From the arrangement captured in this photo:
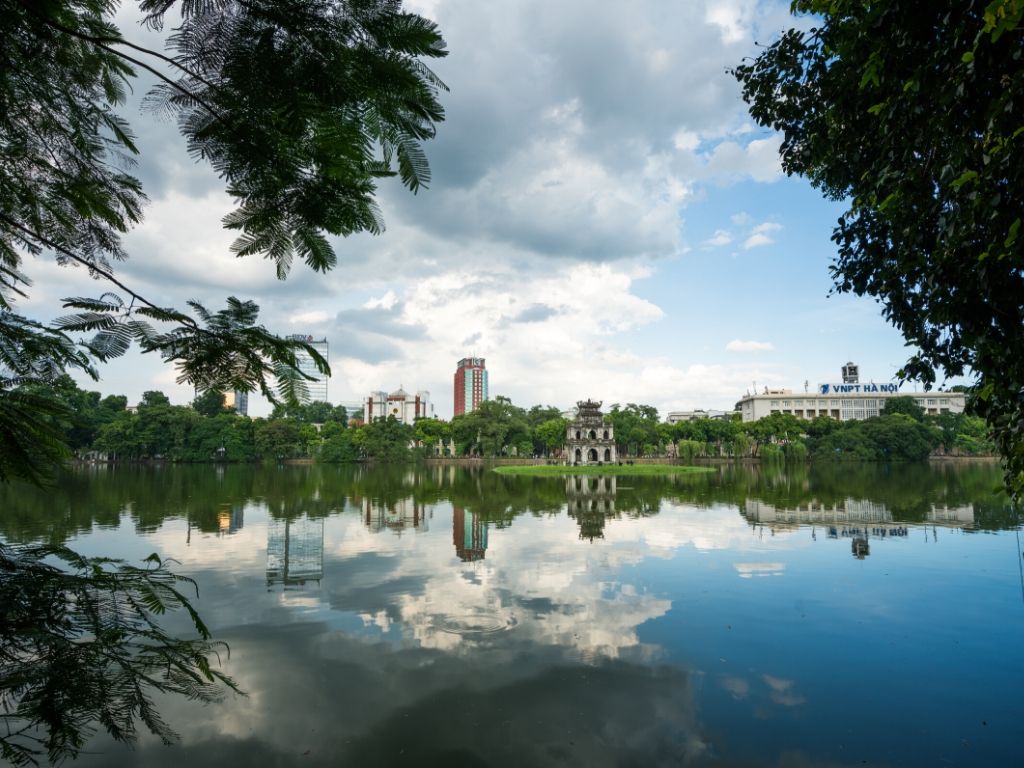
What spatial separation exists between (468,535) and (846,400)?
12501cm

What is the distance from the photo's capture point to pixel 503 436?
3285 inches

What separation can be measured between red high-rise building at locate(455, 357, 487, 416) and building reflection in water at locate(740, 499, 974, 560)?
148702 millimetres

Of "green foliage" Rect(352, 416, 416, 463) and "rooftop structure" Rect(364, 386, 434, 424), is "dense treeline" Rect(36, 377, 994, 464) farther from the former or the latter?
"rooftop structure" Rect(364, 386, 434, 424)

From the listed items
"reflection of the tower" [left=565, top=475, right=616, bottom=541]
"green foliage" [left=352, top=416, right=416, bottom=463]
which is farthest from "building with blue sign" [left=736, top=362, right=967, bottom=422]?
"reflection of the tower" [left=565, top=475, right=616, bottom=541]

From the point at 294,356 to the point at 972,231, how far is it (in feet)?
15.2

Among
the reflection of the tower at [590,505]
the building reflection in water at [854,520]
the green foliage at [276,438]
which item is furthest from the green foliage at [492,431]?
the building reflection in water at [854,520]

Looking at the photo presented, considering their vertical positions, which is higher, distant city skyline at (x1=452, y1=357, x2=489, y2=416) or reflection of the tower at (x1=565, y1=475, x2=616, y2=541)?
distant city skyline at (x1=452, y1=357, x2=489, y2=416)

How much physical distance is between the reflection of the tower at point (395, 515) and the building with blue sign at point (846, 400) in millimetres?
107430

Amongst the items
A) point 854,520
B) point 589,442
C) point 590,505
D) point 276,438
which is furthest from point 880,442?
point 276,438

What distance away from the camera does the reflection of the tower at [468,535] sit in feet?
50.9

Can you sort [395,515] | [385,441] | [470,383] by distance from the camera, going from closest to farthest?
[395,515] < [385,441] < [470,383]

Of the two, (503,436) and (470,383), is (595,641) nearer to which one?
(503,436)

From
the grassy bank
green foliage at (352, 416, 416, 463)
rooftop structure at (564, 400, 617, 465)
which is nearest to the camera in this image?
the grassy bank

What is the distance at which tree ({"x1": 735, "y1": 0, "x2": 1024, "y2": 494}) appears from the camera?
3457 mm
